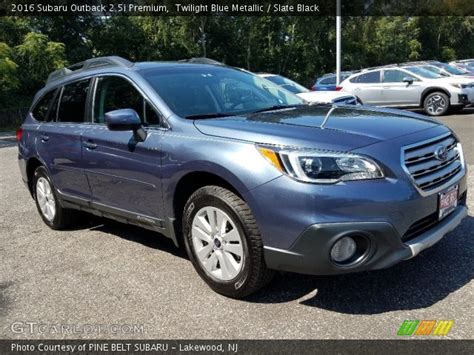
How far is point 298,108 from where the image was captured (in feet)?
A: 13.5

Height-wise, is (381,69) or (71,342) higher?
(381,69)

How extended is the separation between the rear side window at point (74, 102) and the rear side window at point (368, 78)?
38.1ft

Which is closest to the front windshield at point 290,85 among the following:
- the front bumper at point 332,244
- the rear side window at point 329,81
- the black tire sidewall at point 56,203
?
the rear side window at point 329,81

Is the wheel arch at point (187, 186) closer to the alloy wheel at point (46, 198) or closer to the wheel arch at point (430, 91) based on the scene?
the alloy wheel at point (46, 198)

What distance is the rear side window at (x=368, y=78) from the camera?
14.8 m

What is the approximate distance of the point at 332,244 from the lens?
2885 mm

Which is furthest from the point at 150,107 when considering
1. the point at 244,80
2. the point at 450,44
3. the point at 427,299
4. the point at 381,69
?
the point at 450,44

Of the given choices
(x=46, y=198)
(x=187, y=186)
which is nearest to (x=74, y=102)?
(x=46, y=198)

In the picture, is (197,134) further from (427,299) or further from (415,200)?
(427,299)

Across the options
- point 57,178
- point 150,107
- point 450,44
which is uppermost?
point 450,44

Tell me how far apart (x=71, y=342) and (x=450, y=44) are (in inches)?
2122

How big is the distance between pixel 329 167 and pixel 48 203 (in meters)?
3.63

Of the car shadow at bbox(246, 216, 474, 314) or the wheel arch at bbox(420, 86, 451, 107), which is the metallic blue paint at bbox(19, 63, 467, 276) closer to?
the car shadow at bbox(246, 216, 474, 314)

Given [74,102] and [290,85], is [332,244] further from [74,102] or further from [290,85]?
[290,85]
